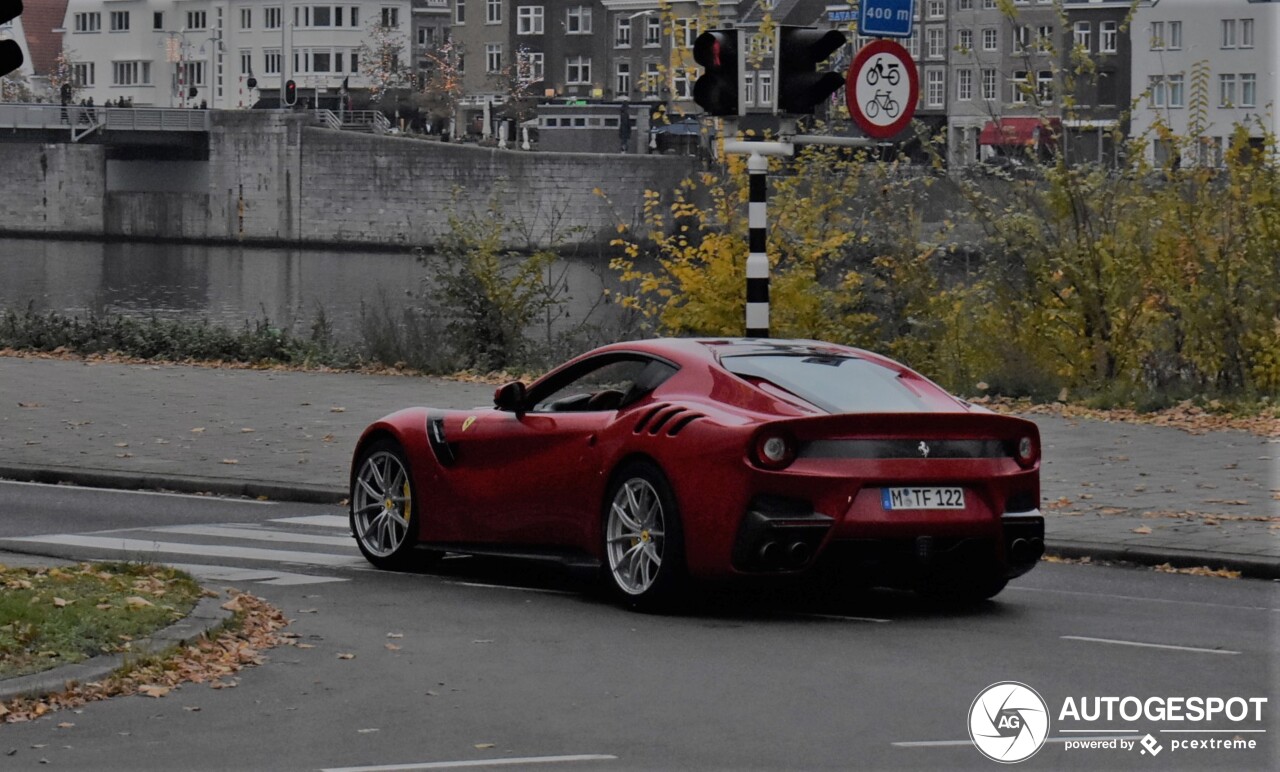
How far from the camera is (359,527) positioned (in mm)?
11914

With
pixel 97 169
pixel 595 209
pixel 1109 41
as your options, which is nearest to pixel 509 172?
pixel 595 209

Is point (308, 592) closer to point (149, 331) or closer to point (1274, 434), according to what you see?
point (1274, 434)

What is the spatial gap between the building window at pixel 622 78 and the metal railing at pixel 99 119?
28.9 metres

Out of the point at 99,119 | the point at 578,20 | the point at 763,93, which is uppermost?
the point at 578,20

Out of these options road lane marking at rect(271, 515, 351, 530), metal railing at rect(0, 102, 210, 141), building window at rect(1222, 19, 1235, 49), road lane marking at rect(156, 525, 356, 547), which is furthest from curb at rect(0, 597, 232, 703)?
building window at rect(1222, 19, 1235, 49)

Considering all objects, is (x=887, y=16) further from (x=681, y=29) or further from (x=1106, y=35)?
(x=1106, y=35)

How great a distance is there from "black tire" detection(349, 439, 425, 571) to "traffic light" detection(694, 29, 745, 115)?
12.1 ft

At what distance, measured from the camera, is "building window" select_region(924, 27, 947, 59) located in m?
114

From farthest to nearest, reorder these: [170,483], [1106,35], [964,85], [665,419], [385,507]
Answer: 1. [964,85]
2. [1106,35]
3. [170,483]
4. [385,507]
5. [665,419]

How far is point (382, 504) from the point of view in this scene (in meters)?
11.8

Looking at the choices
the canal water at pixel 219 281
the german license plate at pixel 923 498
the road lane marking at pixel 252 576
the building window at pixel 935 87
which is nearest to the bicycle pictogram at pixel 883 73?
the road lane marking at pixel 252 576

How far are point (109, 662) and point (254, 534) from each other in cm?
503

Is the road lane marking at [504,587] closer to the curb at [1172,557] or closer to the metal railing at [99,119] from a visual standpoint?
the curb at [1172,557]

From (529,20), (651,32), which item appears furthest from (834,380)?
(529,20)
